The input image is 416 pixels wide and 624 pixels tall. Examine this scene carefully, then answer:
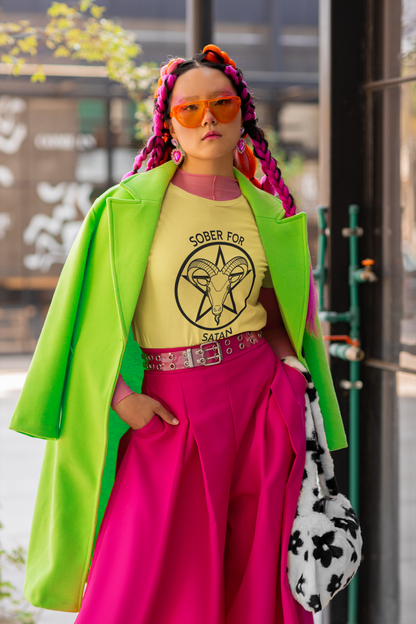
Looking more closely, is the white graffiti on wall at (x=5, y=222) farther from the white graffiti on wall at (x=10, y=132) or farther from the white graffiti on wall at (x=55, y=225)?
the white graffiti on wall at (x=10, y=132)

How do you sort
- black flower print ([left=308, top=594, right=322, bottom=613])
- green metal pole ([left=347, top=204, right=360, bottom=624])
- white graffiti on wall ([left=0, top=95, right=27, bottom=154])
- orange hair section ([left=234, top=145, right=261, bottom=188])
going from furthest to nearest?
white graffiti on wall ([left=0, top=95, right=27, bottom=154]) < green metal pole ([left=347, top=204, right=360, bottom=624]) < orange hair section ([left=234, top=145, right=261, bottom=188]) < black flower print ([left=308, top=594, right=322, bottom=613])

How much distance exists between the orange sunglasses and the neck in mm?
103

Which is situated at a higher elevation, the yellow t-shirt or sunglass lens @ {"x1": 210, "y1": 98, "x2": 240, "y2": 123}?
sunglass lens @ {"x1": 210, "y1": 98, "x2": 240, "y2": 123}

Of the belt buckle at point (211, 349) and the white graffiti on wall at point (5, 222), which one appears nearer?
the belt buckle at point (211, 349)

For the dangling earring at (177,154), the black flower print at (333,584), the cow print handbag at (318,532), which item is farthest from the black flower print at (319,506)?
the dangling earring at (177,154)

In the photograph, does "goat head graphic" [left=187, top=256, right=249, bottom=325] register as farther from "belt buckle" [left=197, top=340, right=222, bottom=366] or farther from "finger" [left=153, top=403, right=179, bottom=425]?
"finger" [left=153, top=403, right=179, bottom=425]

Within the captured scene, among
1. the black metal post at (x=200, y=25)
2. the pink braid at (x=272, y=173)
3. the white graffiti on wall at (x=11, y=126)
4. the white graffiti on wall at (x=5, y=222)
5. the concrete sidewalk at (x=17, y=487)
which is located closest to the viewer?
the pink braid at (x=272, y=173)

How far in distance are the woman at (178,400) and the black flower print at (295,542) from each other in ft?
0.06

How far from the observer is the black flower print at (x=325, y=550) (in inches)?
63.2

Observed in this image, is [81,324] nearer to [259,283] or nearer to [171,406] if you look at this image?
[171,406]

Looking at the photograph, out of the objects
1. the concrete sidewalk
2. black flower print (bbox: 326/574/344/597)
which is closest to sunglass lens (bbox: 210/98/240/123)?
black flower print (bbox: 326/574/344/597)

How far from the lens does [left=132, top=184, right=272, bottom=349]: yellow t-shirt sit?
1628 mm

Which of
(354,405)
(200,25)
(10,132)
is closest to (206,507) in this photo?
(354,405)

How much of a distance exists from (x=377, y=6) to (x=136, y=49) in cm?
167
